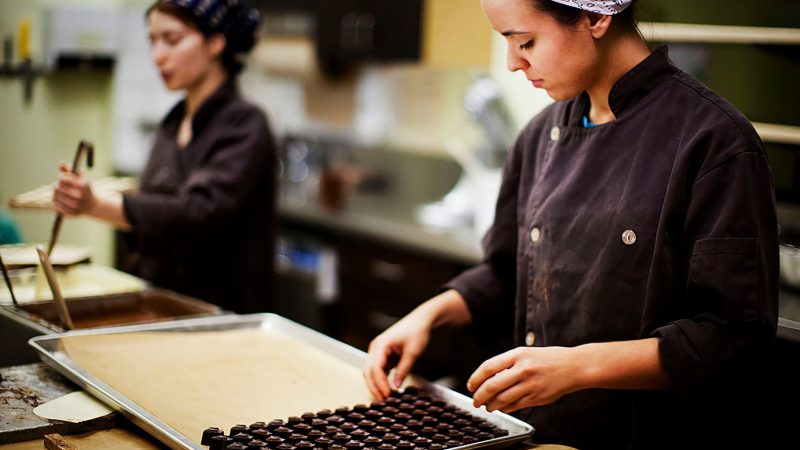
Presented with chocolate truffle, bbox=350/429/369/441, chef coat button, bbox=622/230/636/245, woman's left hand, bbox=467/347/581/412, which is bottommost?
chocolate truffle, bbox=350/429/369/441

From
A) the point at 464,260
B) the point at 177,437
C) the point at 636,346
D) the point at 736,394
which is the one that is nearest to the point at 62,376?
the point at 177,437

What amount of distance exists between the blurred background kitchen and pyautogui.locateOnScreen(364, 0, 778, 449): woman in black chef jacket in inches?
65.0

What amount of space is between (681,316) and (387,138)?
12.7 ft

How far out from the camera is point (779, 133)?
324cm

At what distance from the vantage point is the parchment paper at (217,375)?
174cm

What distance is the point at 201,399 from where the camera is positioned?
179 centimetres

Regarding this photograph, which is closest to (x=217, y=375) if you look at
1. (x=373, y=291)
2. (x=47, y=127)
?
(x=373, y=291)

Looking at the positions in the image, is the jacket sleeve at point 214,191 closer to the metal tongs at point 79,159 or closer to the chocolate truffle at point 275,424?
the metal tongs at point 79,159

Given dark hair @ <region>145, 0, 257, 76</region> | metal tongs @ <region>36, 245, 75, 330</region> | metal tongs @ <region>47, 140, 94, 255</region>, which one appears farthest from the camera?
dark hair @ <region>145, 0, 257, 76</region>

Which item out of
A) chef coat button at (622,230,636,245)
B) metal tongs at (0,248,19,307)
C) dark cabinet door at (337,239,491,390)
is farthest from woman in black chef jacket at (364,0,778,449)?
dark cabinet door at (337,239,491,390)

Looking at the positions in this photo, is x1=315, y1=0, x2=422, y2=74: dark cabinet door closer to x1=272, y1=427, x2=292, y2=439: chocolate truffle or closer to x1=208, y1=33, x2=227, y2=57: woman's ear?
x1=208, y1=33, x2=227, y2=57: woman's ear

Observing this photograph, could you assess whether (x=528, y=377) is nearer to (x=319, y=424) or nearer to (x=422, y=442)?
(x=422, y=442)

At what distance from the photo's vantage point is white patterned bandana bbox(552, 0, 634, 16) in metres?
1.60

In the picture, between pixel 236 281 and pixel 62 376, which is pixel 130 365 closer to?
pixel 62 376
